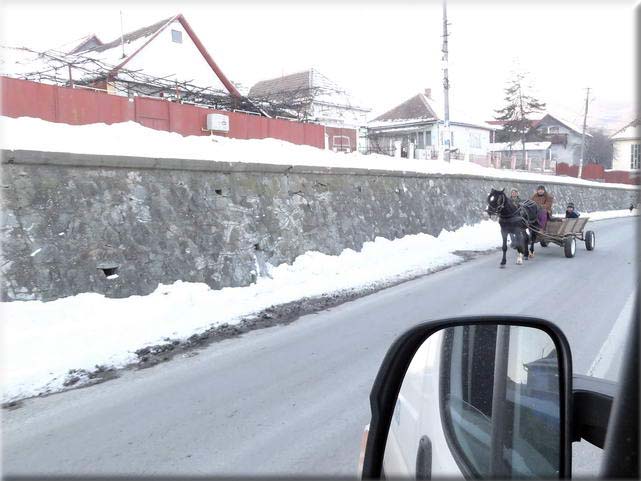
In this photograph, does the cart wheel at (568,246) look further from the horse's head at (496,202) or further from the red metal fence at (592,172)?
the red metal fence at (592,172)

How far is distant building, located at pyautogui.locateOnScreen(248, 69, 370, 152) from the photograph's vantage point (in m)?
31.9

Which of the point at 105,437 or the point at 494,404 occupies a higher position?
the point at 494,404

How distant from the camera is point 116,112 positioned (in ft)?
56.9

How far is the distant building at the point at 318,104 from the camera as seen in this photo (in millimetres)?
31875

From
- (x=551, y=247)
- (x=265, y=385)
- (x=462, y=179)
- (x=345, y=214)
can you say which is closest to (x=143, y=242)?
(x=265, y=385)

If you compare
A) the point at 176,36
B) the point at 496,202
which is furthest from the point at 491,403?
the point at 176,36

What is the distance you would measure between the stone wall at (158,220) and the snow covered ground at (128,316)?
0.33m

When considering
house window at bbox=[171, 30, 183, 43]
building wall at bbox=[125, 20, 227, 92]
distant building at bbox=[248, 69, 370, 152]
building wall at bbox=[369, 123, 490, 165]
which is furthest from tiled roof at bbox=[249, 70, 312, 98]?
house window at bbox=[171, 30, 183, 43]

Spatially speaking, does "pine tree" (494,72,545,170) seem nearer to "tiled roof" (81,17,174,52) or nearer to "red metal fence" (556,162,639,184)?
"red metal fence" (556,162,639,184)

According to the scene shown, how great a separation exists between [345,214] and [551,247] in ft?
24.8

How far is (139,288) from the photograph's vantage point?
827cm

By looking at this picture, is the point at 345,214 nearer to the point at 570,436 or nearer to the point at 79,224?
the point at 79,224

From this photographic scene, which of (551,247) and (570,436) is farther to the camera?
(551,247)

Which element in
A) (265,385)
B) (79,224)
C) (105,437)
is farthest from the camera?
(79,224)
